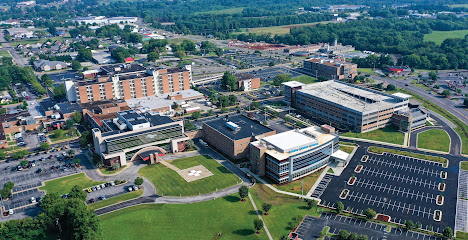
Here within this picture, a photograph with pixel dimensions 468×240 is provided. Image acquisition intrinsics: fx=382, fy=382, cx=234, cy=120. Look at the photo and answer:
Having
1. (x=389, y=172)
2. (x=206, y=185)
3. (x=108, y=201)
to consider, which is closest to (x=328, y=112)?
(x=389, y=172)

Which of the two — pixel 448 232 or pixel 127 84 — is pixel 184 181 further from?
pixel 127 84

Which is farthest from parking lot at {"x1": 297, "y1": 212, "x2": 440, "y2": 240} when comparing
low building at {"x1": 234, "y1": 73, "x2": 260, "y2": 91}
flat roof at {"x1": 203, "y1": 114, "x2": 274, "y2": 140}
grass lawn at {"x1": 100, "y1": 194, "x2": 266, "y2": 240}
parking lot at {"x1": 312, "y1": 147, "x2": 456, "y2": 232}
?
low building at {"x1": 234, "y1": 73, "x2": 260, "y2": 91}

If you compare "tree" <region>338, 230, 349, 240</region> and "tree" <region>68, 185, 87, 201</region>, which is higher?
"tree" <region>68, 185, 87, 201</region>

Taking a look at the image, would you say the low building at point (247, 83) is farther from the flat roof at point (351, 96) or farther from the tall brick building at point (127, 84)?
the flat roof at point (351, 96)

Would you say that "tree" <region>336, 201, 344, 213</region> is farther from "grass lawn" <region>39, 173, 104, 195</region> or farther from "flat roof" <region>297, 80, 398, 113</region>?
"grass lawn" <region>39, 173, 104, 195</region>

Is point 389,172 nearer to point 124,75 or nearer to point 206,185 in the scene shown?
point 206,185

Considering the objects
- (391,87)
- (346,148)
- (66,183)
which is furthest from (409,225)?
(391,87)

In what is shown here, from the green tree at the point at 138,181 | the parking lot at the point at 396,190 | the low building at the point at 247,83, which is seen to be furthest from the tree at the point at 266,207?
the low building at the point at 247,83
